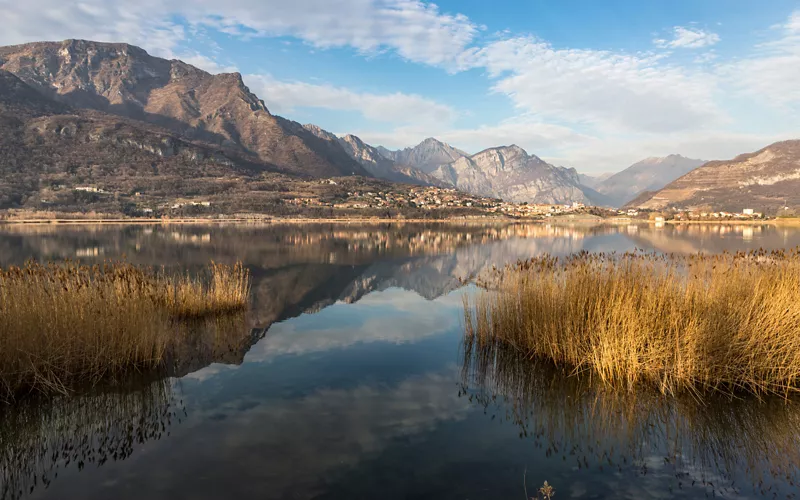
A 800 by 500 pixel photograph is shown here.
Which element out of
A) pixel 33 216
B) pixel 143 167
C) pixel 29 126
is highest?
pixel 29 126

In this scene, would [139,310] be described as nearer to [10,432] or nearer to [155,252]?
[10,432]

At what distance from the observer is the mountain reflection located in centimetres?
562

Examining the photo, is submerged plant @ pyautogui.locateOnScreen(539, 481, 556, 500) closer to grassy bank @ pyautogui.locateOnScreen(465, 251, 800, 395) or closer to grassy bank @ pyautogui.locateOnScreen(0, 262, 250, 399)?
grassy bank @ pyautogui.locateOnScreen(465, 251, 800, 395)

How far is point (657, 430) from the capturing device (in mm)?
6578

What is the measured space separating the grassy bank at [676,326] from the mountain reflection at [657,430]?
463 millimetres

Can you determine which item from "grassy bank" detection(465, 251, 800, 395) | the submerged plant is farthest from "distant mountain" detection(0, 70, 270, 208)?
the submerged plant

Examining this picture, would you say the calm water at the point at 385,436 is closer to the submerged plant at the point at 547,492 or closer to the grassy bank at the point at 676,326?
the submerged plant at the point at 547,492

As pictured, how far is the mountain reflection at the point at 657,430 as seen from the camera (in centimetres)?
562

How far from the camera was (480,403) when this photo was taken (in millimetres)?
7789

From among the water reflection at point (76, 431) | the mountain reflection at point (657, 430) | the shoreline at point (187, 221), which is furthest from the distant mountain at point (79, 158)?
the mountain reflection at point (657, 430)

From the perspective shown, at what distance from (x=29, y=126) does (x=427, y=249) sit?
168577 mm

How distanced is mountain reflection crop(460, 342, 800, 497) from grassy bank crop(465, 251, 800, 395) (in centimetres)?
46

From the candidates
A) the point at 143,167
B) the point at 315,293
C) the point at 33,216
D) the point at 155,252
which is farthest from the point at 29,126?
the point at 315,293

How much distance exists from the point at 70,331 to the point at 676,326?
34.4ft
